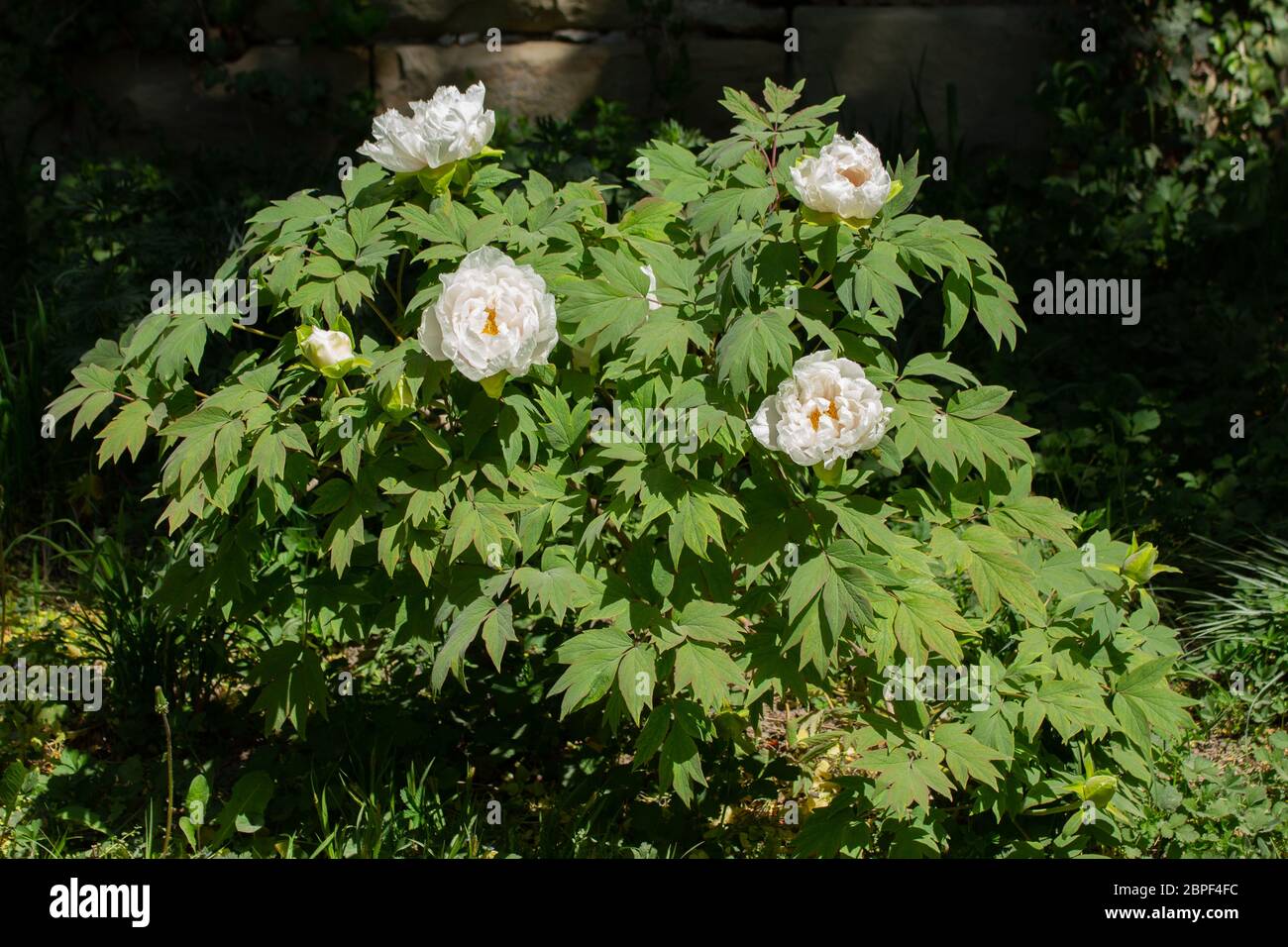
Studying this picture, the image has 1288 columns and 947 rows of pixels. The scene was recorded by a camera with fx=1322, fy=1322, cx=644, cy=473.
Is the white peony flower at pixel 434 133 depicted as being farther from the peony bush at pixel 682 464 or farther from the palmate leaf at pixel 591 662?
the palmate leaf at pixel 591 662

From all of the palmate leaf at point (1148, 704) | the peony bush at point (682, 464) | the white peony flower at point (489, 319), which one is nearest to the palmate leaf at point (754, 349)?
the peony bush at point (682, 464)

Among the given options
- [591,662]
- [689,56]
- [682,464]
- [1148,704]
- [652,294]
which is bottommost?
[1148,704]

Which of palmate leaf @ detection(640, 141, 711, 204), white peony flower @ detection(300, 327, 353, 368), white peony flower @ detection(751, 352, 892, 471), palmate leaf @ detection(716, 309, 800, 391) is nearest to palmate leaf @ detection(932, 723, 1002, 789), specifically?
white peony flower @ detection(751, 352, 892, 471)

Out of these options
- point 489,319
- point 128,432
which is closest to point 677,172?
point 489,319

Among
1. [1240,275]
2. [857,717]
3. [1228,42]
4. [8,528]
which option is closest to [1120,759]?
[857,717]

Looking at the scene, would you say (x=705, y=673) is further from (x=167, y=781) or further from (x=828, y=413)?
(x=167, y=781)

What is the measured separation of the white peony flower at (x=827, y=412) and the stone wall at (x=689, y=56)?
381 centimetres

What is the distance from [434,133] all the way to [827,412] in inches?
37.6

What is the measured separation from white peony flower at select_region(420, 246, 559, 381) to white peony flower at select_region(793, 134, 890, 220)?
→ 0.53m

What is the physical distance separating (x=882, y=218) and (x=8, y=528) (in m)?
3.16

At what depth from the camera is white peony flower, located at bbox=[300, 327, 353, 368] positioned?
8.48 feet

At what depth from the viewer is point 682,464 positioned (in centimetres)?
247

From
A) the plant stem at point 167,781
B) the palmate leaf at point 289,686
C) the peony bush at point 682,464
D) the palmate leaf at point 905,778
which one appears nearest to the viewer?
the peony bush at point 682,464

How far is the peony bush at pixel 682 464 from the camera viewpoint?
2.47m
